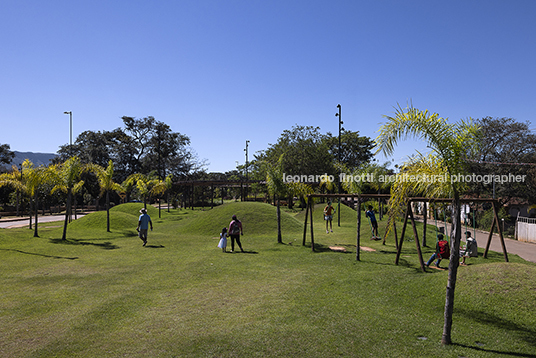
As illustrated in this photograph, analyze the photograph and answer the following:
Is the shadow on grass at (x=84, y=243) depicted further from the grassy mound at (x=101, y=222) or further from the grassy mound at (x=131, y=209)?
the grassy mound at (x=131, y=209)

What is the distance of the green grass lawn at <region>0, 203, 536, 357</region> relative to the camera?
16.8ft

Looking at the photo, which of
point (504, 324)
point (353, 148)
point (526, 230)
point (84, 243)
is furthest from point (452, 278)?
point (353, 148)

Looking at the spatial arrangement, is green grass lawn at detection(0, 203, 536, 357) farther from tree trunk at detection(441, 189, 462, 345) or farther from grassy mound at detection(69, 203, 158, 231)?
grassy mound at detection(69, 203, 158, 231)

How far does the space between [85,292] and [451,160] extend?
8.68 metres

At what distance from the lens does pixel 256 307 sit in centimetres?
678

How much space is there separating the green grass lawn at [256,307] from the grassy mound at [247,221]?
23.6ft

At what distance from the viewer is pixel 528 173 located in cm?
2752

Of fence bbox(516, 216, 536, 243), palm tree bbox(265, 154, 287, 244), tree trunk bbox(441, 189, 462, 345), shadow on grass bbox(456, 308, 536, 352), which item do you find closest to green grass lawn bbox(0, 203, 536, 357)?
shadow on grass bbox(456, 308, 536, 352)

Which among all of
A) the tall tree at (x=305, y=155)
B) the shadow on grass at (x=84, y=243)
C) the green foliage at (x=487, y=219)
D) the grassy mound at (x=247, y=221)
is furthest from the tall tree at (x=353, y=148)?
the shadow on grass at (x=84, y=243)

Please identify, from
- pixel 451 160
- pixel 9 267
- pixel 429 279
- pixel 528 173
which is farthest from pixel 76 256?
pixel 528 173

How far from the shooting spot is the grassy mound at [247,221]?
19.5m

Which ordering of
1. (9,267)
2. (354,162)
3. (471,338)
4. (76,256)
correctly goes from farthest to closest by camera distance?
1. (354,162)
2. (76,256)
3. (9,267)
4. (471,338)

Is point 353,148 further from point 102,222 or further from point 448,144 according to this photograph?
point 448,144

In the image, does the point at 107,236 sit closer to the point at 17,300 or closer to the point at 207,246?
the point at 207,246
